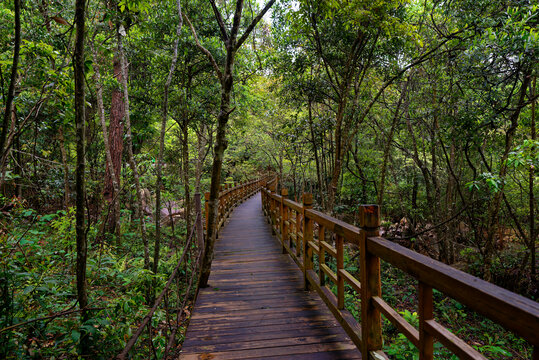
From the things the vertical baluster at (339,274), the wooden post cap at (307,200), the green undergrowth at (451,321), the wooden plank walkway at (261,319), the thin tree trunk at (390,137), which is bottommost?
the green undergrowth at (451,321)

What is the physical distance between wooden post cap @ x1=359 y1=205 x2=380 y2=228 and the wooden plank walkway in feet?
4.39

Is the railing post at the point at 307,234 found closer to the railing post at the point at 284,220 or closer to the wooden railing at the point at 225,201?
the wooden railing at the point at 225,201

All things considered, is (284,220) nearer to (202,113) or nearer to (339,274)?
(339,274)

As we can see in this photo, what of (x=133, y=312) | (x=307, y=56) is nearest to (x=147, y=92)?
(x=307, y=56)

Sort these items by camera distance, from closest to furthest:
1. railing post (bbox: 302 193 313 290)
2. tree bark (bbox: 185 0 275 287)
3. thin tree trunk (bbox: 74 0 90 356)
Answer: thin tree trunk (bbox: 74 0 90 356) < tree bark (bbox: 185 0 275 287) < railing post (bbox: 302 193 313 290)

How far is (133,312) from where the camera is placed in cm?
378

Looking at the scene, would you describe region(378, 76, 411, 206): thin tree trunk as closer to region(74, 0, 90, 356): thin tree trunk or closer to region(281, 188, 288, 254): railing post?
region(281, 188, 288, 254): railing post

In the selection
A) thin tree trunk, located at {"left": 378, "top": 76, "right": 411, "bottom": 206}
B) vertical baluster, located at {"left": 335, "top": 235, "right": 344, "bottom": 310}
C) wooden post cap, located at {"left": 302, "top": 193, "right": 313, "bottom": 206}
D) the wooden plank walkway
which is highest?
thin tree trunk, located at {"left": 378, "top": 76, "right": 411, "bottom": 206}

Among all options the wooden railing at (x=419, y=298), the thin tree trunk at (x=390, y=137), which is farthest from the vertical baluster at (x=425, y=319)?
the thin tree trunk at (x=390, y=137)

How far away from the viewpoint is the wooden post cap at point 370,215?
2.26 meters

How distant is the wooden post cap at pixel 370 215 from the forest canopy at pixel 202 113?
217cm

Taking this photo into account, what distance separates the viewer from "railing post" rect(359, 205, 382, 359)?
226 centimetres

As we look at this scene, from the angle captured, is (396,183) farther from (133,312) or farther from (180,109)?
(133,312)

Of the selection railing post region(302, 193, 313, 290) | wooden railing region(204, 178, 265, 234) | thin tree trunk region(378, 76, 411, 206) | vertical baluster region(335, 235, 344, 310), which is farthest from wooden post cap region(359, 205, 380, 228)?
thin tree trunk region(378, 76, 411, 206)
